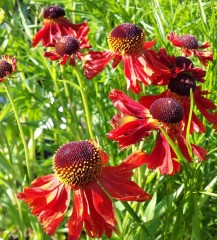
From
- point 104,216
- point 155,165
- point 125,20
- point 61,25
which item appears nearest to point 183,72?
point 155,165

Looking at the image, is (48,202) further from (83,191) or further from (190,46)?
(190,46)

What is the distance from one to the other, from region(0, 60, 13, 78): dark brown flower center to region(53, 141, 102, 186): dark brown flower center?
26 cm

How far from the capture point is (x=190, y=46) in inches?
43.2

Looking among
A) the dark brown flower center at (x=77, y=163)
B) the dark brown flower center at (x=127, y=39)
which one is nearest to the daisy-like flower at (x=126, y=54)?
the dark brown flower center at (x=127, y=39)

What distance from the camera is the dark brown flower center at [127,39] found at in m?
1.07

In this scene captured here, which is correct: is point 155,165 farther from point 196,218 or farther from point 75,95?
point 75,95

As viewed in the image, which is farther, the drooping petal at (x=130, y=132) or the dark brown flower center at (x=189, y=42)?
the dark brown flower center at (x=189, y=42)

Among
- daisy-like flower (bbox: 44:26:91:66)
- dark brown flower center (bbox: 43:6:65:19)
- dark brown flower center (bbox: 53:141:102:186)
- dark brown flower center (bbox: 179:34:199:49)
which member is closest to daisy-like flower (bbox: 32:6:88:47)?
dark brown flower center (bbox: 43:6:65:19)

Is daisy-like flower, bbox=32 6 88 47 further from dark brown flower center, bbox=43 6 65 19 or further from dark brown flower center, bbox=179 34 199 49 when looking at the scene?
dark brown flower center, bbox=179 34 199 49

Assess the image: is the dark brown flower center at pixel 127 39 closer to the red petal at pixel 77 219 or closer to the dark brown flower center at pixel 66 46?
the dark brown flower center at pixel 66 46

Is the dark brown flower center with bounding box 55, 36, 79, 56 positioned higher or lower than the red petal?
higher

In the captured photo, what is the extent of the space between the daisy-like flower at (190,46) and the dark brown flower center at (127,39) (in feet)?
0.21

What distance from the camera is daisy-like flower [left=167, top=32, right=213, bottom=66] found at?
1.06 metres

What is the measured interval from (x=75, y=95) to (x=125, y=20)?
0.31 m
